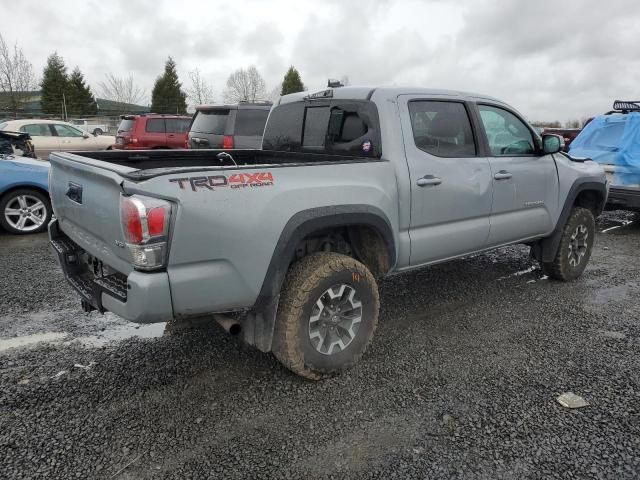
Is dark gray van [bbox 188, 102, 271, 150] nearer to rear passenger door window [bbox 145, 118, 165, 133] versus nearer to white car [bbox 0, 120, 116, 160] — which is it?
rear passenger door window [bbox 145, 118, 165, 133]

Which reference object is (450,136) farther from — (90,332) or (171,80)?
(171,80)

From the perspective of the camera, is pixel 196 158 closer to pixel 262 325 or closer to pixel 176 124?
pixel 262 325

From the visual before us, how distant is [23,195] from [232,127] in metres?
3.88

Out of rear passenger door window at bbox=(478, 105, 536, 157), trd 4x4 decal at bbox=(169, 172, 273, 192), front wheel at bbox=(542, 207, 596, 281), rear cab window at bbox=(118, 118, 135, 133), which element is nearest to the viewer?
trd 4x4 decal at bbox=(169, 172, 273, 192)

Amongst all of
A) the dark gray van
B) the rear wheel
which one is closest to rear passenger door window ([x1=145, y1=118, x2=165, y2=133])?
the dark gray van

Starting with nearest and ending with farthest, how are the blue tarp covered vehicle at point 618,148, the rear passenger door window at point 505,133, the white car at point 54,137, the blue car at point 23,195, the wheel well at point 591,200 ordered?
1. the rear passenger door window at point 505,133
2. the wheel well at point 591,200
3. the blue car at point 23,195
4. the blue tarp covered vehicle at point 618,148
5. the white car at point 54,137

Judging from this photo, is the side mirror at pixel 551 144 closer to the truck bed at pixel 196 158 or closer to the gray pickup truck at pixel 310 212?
the gray pickup truck at pixel 310 212

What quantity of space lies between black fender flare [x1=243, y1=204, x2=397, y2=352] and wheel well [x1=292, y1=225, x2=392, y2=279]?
0.68 ft

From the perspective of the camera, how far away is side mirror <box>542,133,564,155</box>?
4574mm

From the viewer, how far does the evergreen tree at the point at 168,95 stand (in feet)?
145

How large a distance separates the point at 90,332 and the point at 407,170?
9.19ft

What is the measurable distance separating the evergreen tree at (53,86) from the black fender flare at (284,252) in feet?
144

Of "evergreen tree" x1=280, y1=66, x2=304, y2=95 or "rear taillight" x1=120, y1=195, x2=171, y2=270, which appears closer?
"rear taillight" x1=120, y1=195, x2=171, y2=270

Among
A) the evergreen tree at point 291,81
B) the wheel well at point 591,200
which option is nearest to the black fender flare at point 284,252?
the wheel well at point 591,200
